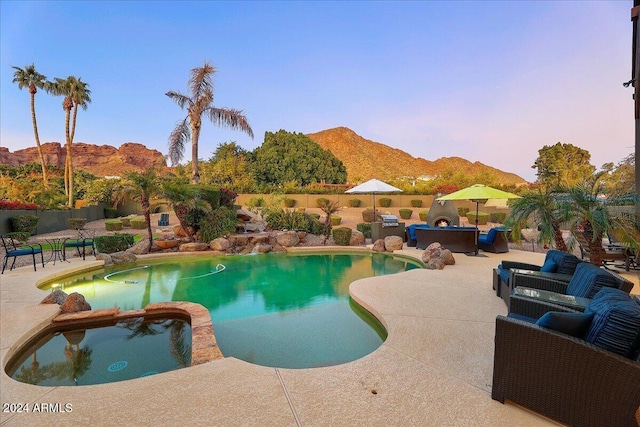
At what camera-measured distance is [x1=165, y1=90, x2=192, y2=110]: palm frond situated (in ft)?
46.2

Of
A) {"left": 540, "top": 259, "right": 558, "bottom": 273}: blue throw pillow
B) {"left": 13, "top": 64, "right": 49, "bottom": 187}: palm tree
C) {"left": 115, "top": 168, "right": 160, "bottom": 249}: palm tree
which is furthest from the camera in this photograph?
{"left": 13, "top": 64, "right": 49, "bottom": 187}: palm tree

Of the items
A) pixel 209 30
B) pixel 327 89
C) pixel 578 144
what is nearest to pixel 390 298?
pixel 209 30

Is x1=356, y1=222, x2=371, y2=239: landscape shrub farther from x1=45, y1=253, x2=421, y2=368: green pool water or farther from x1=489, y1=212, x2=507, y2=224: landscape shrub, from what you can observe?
x1=489, y1=212, x2=507, y2=224: landscape shrub

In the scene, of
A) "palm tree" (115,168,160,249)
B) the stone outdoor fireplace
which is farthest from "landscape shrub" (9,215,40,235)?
the stone outdoor fireplace

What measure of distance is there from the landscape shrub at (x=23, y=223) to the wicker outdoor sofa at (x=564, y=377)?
52.8ft

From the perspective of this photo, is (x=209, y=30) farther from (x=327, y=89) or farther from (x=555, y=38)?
(x=327, y=89)

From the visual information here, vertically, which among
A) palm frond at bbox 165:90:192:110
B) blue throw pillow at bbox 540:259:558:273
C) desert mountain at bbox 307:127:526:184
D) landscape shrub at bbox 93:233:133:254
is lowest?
landscape shrub at bbox 93:233:133:254

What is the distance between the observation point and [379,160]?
7138 cm

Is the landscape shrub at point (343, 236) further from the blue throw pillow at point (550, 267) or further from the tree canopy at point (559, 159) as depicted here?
the tree canopy at point (559, 159)

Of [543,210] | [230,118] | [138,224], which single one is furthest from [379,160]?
[543,210]

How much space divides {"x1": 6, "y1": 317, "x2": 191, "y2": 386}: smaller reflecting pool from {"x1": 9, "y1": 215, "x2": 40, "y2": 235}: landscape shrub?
1153 centimetres

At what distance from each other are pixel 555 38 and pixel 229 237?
1393 centimetres

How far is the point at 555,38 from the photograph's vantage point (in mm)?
11719

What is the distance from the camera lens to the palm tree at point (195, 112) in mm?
14219
